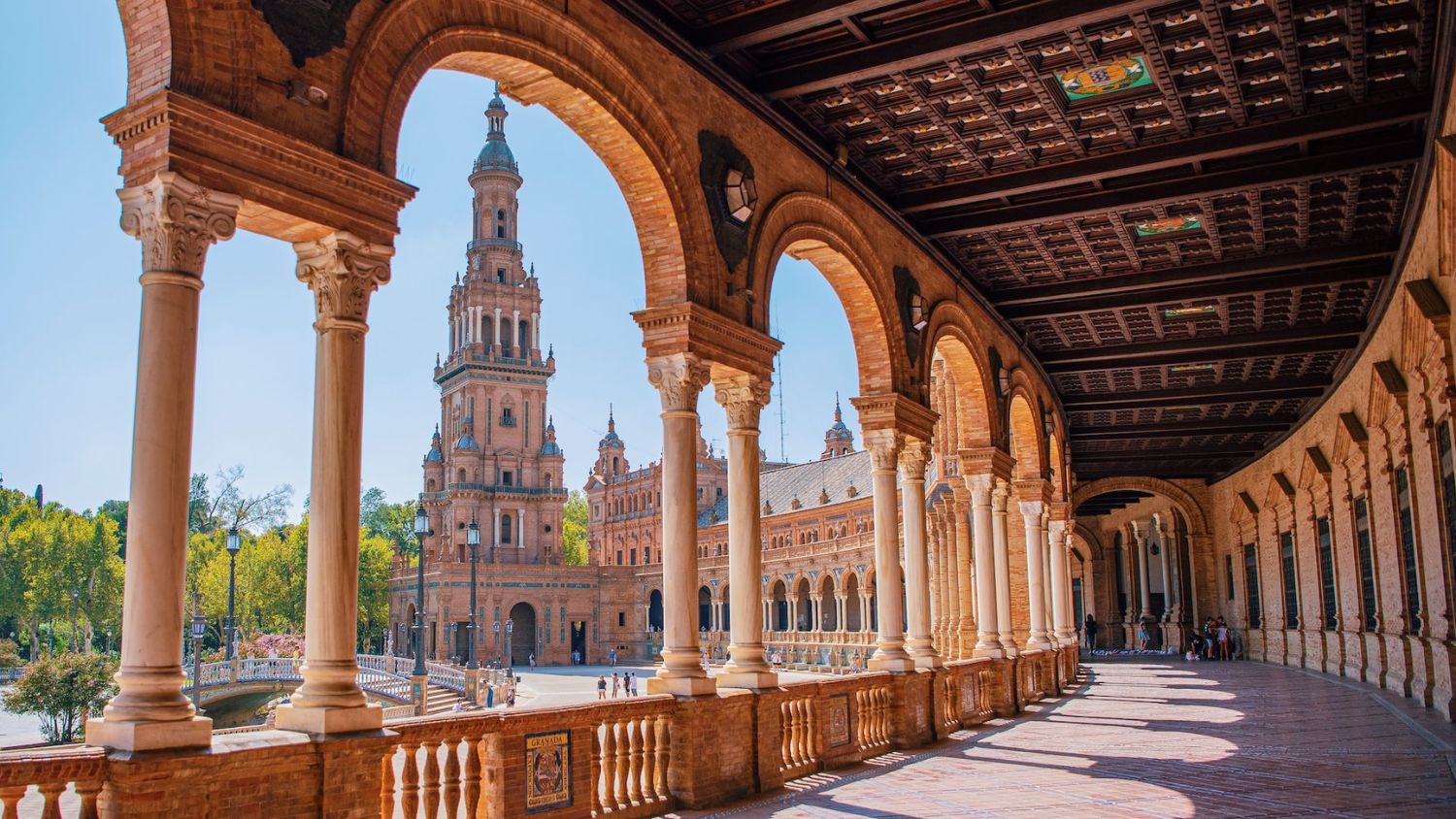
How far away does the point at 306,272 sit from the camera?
7.27 m

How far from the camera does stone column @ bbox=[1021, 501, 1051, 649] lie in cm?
2359

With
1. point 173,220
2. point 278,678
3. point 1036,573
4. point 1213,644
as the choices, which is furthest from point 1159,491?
point 173,220

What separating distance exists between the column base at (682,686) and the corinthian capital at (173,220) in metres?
5.18

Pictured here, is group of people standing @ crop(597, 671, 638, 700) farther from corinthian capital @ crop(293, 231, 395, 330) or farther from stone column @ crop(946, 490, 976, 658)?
corinthian capital @ crop(293, 231, 395, 330)

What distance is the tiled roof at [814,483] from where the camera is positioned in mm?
74500

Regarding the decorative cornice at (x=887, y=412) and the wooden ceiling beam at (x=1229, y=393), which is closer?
the decorative cornice at (x=887, y=412)

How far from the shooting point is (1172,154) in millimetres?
13328

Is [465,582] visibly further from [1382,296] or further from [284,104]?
[284,104]

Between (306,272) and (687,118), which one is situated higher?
(687,118)

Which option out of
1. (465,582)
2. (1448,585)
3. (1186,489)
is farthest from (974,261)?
(465,582)

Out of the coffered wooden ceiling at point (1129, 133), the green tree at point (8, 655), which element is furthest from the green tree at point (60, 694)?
the coffered wooden ceiling at point (1129, 133)

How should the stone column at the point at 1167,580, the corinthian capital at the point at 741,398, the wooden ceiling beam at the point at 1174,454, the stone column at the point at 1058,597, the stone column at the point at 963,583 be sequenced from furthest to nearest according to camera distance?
1. the stone column at the point at 1167,580
2. the wooden ceiling beam at the point at 1174,454
3. the stone column at the point at 963,583
4. the stone column at the point at 1058,597
5. the corinthian capital at the point at 741,398

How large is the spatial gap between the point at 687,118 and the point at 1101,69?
4.20 metres

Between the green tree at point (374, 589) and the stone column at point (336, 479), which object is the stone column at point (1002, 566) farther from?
the green tree at point (374, 589)
